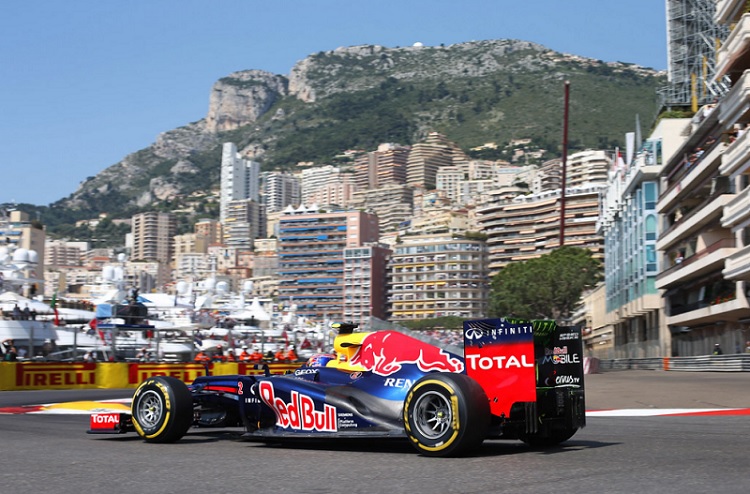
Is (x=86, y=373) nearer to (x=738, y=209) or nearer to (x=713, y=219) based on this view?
(x=738, y=209)

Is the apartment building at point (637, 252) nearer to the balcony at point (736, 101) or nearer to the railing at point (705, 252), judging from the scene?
the railing at point (705, 252)

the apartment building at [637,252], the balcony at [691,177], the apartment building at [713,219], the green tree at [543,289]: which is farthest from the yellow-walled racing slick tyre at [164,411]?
the green tree at [543,289]

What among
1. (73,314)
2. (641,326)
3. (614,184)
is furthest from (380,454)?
(614,184)

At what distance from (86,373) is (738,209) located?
2823 centimetres

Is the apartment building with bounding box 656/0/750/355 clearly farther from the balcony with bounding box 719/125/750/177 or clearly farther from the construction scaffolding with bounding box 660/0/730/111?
the construction scaffolding with bounding box 660/0/730/111

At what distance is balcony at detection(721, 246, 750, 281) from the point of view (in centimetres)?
4128

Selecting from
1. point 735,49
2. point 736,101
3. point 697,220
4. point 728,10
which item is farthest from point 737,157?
point 697,220

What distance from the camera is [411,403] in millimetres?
9125

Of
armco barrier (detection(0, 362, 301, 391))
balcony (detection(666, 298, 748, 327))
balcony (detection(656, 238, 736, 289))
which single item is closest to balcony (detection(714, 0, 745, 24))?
balcony (detection(656, 238, 736, 289))

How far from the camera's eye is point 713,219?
2085 inches

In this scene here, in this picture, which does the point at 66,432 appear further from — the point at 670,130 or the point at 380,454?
the point at 670,130

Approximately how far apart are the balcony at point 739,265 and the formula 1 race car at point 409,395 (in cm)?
3395

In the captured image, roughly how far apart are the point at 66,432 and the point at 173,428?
2.86 metres

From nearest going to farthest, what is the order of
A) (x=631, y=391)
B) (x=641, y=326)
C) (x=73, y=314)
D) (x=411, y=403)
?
1. (x=411, y=403)
2. (x=631, y=391)
3. (x=73, y=314)
4. (x=641, y=326)
